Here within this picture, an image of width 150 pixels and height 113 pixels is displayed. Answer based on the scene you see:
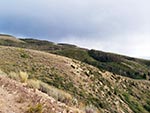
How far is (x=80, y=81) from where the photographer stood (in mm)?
46500

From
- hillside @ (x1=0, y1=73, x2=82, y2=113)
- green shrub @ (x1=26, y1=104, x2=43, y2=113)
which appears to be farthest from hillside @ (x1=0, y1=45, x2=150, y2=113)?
green shrub @ (x1=26, y1=104, x2=43, y2=113)

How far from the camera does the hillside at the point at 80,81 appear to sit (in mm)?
41406

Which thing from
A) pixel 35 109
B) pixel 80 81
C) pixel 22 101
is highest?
pixel 22 101

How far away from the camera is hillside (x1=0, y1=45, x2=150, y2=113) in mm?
41406

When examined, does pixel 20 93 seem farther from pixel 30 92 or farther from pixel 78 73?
pixel 78 73

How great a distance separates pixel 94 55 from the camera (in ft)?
408

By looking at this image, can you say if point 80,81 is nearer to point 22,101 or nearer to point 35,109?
point 22,101

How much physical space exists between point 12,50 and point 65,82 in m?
10.1

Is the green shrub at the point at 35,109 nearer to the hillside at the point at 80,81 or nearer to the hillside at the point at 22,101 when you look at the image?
the hillside at the point at 22,101

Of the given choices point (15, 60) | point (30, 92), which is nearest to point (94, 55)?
point (15, 60)

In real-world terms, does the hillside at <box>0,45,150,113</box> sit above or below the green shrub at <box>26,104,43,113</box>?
below

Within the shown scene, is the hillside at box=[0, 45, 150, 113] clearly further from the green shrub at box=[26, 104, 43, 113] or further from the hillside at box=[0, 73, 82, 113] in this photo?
the green shrub at box=[26, 104, 43, 113]

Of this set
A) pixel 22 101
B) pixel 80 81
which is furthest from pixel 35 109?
pixel 80 81

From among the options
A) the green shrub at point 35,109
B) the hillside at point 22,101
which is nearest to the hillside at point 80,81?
the hillside at point 22,101
